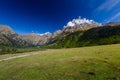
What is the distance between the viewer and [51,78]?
23141 millimetres

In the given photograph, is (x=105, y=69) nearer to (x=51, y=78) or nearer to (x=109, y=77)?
(x=109, y=77)

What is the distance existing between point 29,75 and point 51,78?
514 centimetres

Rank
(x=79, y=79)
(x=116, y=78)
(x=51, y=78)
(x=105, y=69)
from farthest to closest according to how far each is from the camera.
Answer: (x=105, y=69) < (x=51, y=78) < (x=79, y=79) < (x=116, y=78)

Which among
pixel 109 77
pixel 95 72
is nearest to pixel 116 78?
pixel 109 77

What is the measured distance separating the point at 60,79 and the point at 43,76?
3846 mm

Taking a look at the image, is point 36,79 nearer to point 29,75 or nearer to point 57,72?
point 29,75

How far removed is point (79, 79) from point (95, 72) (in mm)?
4070

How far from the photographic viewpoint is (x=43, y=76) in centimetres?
2445

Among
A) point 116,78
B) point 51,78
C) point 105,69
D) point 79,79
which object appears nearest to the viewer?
point 116,78

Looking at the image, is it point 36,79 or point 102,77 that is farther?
point 36,79

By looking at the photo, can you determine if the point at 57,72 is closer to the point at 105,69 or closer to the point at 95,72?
the point at 95,72

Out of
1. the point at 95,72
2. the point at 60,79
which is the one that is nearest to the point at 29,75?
the point at 60,79

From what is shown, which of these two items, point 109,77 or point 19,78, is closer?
point 109,77

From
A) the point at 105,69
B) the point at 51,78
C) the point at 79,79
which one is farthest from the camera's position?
the point at 105,69
